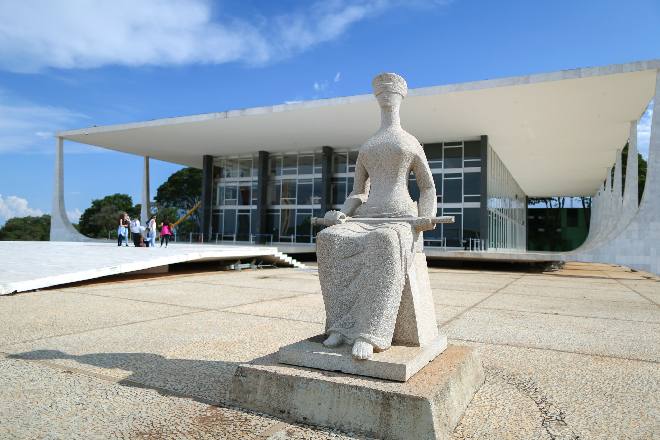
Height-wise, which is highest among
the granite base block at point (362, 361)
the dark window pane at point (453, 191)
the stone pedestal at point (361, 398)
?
the dark window pane at point (453, 191)

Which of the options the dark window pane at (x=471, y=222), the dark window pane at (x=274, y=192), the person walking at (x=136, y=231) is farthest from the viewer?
the dark window pane at (x=274, y=192)

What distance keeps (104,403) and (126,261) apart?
9369 mm

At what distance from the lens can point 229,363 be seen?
432 centimetres

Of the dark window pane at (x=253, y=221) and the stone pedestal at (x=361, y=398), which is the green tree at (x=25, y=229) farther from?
the stone pedestal at (x=361, y=398)

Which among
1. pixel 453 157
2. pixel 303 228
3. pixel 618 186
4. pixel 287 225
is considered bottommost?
pixel 303 228

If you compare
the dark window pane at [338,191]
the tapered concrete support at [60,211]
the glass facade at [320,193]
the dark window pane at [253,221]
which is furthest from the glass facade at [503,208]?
the tapered concrete support at [60,211]

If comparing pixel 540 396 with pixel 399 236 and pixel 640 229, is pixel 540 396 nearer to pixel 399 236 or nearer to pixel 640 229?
pixel 399 236

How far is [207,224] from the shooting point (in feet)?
104

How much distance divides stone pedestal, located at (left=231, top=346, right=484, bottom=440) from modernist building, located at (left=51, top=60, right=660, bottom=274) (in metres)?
15.3

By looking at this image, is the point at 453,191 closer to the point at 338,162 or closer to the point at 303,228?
the point at 338,162

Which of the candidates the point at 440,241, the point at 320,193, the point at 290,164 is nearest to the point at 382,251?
the point at 440,241

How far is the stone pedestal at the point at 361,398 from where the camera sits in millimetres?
2756

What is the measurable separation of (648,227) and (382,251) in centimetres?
1695

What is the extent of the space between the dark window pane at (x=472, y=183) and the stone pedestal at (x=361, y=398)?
2186cm
